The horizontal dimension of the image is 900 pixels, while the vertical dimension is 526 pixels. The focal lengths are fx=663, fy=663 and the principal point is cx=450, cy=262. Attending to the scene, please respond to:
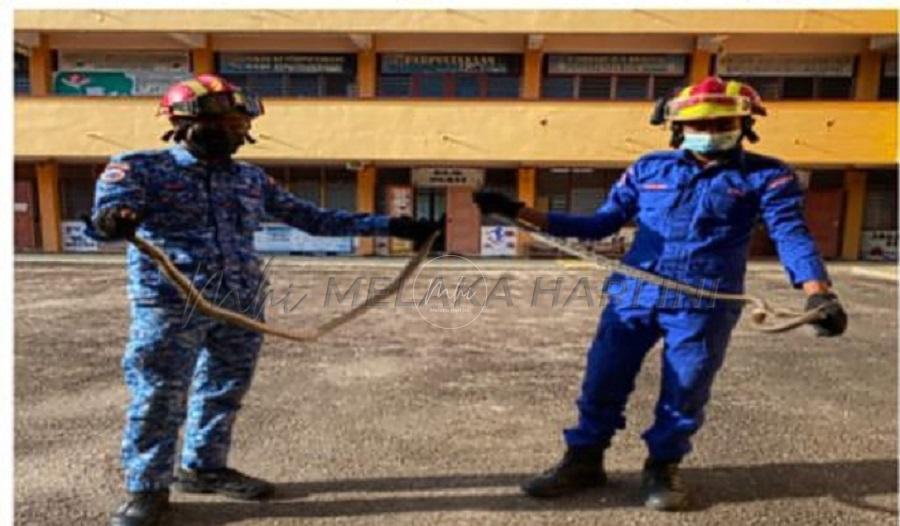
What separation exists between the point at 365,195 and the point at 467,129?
343 cm

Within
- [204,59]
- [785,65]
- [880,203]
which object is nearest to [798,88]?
[785,65]

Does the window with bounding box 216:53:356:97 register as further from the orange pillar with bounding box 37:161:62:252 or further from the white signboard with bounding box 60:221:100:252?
the white signboard with bounding box 60:221:100:252

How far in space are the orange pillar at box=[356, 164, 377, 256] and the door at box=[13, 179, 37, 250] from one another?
8724mm

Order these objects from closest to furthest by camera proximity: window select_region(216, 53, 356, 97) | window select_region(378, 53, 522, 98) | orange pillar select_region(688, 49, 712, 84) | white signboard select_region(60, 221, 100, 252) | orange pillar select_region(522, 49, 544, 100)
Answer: orange pillar select_region(688, 49, 712, 84) → orange pillar select_region(522, 49, 544, 100) → window select_region(378, 53, 522, 98) → window select_region(216, 53, 356, 97) → white signboard select_region(60, 221, 100, 252)

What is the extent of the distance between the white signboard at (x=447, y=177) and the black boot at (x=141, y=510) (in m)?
15.0

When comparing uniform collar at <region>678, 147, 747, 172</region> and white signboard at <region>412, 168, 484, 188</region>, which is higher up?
white signboard at <region>412, 168, 484, 188</region>

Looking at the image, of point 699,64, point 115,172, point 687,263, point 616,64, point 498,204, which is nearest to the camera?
point 115,172

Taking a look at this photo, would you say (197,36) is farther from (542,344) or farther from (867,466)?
(867,466)

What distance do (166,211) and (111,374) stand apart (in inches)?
121

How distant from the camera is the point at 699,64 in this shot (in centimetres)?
1662

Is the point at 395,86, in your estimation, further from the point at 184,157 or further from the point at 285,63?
the point at 184,157

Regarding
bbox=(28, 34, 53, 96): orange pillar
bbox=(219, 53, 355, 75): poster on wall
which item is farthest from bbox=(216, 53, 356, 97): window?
bbox=(28, 34, 53, 96): orange pillar

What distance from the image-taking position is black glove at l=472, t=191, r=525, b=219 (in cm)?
314

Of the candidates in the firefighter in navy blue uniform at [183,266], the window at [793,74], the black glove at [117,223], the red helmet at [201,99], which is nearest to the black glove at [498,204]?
the firefighter in navy blue uniform at [183,266]
